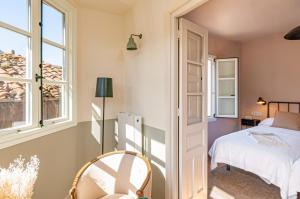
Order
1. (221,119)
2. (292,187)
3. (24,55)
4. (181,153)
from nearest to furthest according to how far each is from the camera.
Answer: (24,55)
(181,153)
(292,187)
(221,119)

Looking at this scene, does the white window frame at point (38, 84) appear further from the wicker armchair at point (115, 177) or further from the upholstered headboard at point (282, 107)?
the upholstered headboard at point (282, 107)

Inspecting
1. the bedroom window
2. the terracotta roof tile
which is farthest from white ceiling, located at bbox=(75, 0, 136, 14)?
the bedroom window

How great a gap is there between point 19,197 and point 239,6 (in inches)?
128

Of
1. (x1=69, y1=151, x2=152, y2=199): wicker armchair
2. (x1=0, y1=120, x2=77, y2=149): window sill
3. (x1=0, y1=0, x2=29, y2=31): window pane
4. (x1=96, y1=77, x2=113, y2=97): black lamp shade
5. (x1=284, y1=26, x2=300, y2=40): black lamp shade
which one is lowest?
(x1=69, y1=151, x2=152, y2=199): wicker armchair

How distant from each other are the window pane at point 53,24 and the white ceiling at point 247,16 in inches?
73.4

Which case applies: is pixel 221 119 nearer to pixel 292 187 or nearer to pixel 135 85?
pixel 292 187

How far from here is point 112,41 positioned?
9.61ft

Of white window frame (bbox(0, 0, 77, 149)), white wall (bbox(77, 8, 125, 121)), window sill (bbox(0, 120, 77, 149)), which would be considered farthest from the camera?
white wall (bbox(77, 8, 125, 121))

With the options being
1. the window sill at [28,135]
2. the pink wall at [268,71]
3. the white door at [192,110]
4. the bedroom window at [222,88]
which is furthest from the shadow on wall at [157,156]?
the pink wall at [268,71]

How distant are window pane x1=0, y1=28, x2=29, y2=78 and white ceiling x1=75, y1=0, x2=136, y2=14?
1097 millimetres

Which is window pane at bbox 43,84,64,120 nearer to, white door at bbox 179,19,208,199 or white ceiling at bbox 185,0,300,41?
white door at bbox 179,19,208,199

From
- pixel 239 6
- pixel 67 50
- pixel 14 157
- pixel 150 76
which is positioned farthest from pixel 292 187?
pixel 67 50

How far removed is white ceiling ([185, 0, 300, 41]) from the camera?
270cm

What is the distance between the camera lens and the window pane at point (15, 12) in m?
1.55
